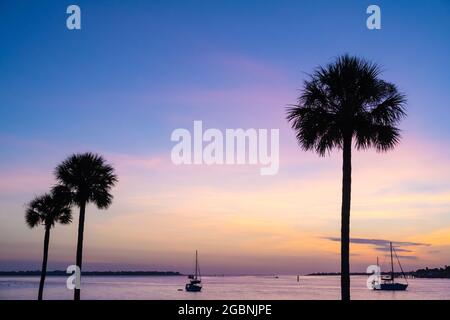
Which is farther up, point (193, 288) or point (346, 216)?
point (346, 216)

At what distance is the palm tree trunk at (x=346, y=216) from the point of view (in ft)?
58.1

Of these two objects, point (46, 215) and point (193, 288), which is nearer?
point (46, 215)

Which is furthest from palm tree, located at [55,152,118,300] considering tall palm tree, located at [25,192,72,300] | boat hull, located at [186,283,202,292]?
boat hull, located at [186,283,202,292]

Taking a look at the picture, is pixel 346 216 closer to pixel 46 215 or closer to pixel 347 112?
pixel 347 112

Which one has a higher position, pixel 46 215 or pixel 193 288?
pixel 46 215

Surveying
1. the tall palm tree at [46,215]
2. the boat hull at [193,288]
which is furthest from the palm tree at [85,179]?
the boat hull at [193,288]

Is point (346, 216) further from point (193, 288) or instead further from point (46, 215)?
point (193, 288)

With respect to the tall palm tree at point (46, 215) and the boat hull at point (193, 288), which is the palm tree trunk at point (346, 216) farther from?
the boat hull at point (193, 288)

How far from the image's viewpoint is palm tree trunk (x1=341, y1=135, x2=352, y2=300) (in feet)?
58.1

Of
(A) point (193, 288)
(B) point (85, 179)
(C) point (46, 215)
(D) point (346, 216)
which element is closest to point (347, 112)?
(D) point (346, 216)

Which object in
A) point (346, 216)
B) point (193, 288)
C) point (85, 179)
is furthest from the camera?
point (193, 288)

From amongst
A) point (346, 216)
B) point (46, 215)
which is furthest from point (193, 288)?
point (346, 216)

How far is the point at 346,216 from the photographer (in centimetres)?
1856

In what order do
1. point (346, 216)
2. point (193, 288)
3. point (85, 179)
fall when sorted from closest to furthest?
point (346, 216) → point (85, 179) → point (193, 288)
